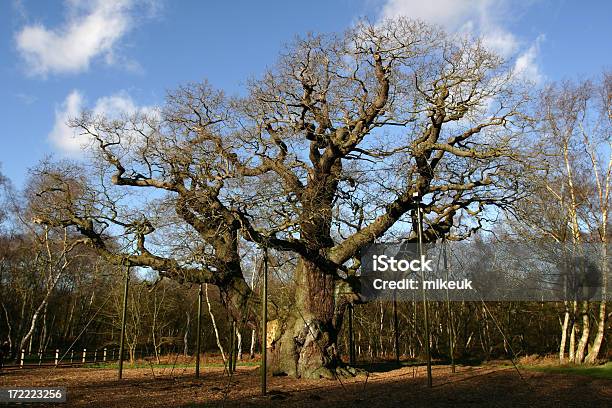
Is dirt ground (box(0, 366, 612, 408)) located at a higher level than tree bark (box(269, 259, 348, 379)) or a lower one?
lower

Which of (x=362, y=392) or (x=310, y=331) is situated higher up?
(x=310, y=331)

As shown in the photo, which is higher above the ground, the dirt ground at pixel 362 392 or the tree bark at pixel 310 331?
the tree bark at pixel 310 331

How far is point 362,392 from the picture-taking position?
9695mm

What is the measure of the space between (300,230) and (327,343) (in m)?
2.83

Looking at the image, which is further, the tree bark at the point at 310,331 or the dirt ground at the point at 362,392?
the tree bark at the point at 310,331

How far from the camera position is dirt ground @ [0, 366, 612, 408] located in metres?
8.50

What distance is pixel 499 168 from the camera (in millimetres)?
11719

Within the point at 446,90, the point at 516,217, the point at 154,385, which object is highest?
the point at 446,90

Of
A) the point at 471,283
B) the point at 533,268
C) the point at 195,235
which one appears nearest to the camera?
the point at 195,235

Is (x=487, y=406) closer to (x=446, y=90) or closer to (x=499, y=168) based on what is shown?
(x=499, y=168)

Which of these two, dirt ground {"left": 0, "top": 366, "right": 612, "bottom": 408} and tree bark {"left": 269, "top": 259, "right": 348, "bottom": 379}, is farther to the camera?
tree bark {"left": 269, "top": 259, "right": 348, "bottom": 379}

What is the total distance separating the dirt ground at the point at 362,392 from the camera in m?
8.50

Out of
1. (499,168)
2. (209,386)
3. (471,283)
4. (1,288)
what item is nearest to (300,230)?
(209,386)

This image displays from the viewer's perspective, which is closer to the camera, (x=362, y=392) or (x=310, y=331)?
(x=362, y=392)
